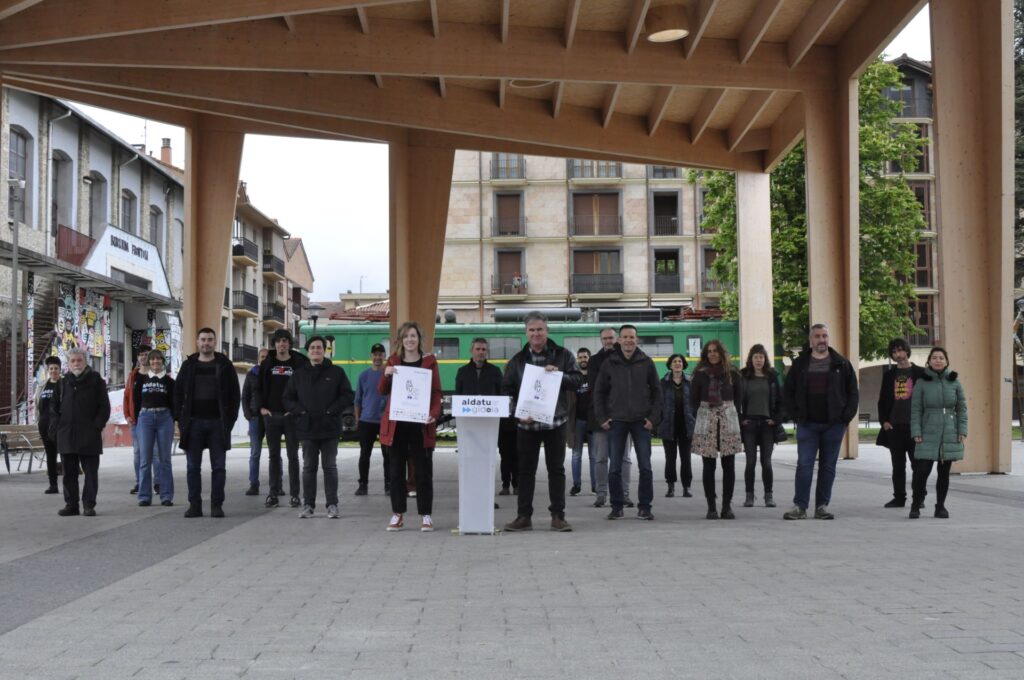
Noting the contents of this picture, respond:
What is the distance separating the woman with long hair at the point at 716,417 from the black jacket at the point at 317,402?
136 inches

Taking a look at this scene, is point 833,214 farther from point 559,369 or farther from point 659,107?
point 559,369

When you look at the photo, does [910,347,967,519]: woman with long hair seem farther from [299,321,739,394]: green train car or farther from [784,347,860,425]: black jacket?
[299,321,739,394]: green train car

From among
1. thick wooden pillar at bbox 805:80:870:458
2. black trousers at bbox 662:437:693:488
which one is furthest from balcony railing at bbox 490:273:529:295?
black trousers at bbox 662:437:693:488

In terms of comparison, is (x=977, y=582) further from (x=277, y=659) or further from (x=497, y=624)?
(x=277, y=659)

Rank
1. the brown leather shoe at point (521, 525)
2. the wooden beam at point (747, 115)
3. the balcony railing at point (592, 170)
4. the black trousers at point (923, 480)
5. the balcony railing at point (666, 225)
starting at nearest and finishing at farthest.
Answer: the brown leather shoe at point (521, 525) < the black trousers at point (923, 480) < the wooden beam at point (747, 115) < the balcony railing at point (592, 170) < the balcony railing at point (666, 225)

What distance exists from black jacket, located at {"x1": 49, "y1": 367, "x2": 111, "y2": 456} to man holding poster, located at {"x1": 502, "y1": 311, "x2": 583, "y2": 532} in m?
4.65

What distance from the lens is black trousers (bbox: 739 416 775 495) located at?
39.2 feet

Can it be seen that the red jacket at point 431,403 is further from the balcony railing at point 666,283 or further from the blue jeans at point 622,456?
the balcony railing at point 666,283

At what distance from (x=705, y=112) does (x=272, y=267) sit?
4967cm

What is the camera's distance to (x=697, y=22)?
18.0 meters

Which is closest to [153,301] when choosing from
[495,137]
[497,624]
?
[495,137]

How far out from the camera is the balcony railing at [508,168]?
2267 inches

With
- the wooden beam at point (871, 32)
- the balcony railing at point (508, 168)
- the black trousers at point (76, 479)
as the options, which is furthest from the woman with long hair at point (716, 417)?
the balcony railing at point (508, 168)

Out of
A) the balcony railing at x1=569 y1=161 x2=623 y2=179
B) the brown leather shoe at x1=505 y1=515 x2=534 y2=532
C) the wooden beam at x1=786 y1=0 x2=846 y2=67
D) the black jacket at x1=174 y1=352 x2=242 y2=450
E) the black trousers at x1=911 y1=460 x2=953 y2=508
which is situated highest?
the balcony railing at x1=569 y1=161 x2=623 y2=179
